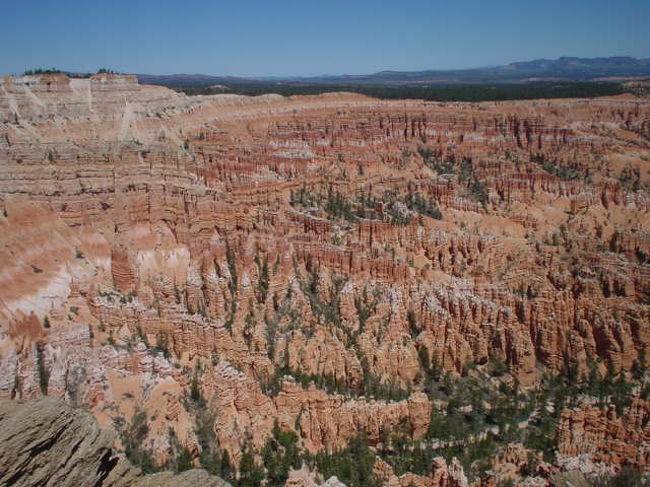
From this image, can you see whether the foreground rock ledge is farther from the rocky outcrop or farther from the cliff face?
the rocky outcrop

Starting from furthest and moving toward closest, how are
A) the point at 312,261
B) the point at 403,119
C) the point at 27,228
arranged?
the point at 403,119, the point at 312,261, the point at 27,228

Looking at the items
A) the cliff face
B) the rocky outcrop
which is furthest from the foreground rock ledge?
the rocky outcrop

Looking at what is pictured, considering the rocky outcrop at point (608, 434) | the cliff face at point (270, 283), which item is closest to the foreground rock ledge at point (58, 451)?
the cliff face at point (270, 283)

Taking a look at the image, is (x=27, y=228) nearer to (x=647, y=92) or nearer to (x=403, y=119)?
(x=403, y=119)

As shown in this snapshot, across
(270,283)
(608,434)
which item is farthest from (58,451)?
(270,283)

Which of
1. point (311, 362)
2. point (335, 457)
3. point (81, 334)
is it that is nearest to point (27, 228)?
point (81, 334)

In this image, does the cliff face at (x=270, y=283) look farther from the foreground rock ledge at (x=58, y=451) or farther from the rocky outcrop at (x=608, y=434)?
the foreground rock ledge at (x=58, y=451)

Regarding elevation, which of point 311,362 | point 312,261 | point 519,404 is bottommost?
point 519,404
